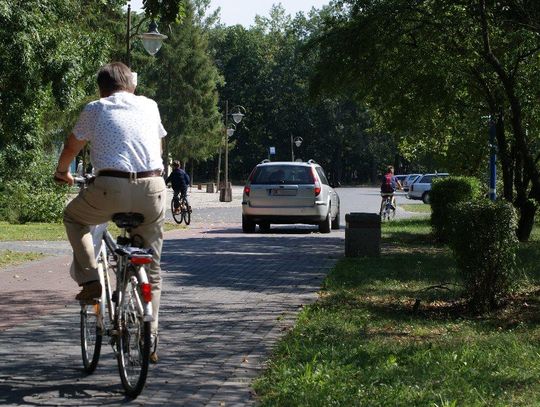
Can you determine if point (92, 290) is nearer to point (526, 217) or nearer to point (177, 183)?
point (526, 217)

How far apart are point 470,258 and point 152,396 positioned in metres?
4.35


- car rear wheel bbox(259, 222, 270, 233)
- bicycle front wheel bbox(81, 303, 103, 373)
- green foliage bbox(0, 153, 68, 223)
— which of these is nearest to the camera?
bicycle front wheel bbox(81, 303, 103, 373)

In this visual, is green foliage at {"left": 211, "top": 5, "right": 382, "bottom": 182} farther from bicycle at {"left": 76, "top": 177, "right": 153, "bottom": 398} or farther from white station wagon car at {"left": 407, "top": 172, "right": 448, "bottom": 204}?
bicycle at {"left": 76, "top": 177, "right": 153, "bottom": 398}

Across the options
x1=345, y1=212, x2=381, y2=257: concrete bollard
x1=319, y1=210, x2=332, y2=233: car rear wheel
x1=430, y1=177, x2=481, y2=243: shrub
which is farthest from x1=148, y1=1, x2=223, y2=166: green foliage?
x1=345, y1=212, x2=381, y2=257: concrete bollard

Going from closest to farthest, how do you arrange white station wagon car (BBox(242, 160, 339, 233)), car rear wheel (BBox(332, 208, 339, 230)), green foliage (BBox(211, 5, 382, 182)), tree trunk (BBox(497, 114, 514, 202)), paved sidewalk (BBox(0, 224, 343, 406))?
1. paved sidewalk (BBox(0, 224, 343, 406))
2. tree trunk (BBox(497, 114, 514, 202))
3. white station wagon car (BBox(242, 160, 339, 233))
4. car rear wheel (BBox(332, 208, 339, 230))
5. green foliage (BBox(211, 5, 382, 182))

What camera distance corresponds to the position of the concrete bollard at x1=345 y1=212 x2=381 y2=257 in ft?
→ 54.0

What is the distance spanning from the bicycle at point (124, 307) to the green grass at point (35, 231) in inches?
547

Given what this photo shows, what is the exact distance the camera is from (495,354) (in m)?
7.22

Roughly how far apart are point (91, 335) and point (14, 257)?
9.35 meters

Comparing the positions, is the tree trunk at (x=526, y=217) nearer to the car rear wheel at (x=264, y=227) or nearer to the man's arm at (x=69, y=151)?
the car rear wheel at (x=264, y=227)

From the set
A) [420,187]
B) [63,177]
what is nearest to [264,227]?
[63,177]

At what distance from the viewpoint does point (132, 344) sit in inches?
235

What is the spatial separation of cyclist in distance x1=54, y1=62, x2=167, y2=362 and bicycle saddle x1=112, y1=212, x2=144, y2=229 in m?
0.03

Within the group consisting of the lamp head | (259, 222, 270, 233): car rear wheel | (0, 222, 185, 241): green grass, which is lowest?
(259, 222, 270, 233): car rear wheel
